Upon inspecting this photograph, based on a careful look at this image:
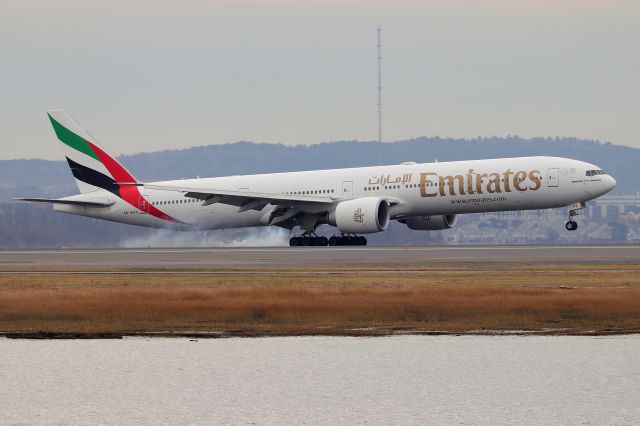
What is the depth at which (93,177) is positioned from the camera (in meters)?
73.9

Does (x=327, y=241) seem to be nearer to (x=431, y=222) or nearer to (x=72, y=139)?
(x=431, y=222)

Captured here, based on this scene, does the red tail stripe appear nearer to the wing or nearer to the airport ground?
the wing

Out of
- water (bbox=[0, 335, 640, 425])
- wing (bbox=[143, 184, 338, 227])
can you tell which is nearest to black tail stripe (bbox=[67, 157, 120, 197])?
wing (bbox=[143, 184, 338, 227])

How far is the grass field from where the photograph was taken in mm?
26406

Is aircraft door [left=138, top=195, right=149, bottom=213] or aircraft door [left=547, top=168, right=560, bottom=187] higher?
aircraft door [left=547, top=168, right=560, bottom=187]

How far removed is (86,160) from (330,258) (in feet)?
94.5

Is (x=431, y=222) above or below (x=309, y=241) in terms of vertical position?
above

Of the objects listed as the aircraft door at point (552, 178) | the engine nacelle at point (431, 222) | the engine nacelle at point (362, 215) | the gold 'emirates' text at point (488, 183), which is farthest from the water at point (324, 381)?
the engine nacelle at point (431, 222)

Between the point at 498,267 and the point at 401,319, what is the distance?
15.1m

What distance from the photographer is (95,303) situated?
30.6m

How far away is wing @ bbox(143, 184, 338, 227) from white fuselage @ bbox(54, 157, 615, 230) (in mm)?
918

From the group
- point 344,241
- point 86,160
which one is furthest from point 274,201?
point 86,160

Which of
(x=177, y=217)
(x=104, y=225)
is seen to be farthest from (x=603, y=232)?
(x=177, y=217)

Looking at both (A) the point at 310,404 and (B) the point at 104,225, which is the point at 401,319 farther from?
(B) the point at 104,225
